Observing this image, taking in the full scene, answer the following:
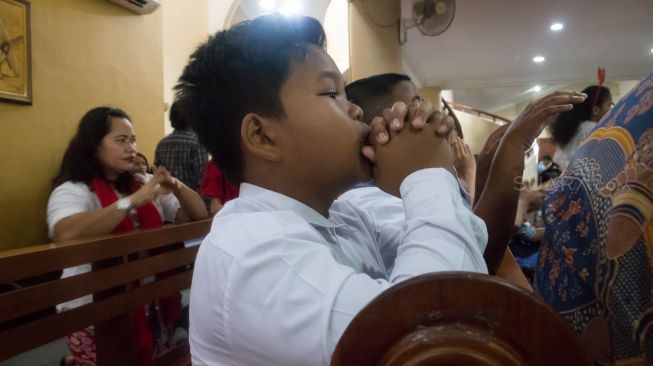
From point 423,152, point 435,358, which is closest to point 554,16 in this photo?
point 423,152

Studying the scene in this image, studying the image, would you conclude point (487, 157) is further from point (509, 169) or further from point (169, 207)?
point (169, 207)

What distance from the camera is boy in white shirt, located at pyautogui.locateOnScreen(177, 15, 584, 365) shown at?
46 centimetres

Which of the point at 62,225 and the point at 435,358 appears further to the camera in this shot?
the point at 62,225

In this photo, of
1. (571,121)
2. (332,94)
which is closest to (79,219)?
(332,94)

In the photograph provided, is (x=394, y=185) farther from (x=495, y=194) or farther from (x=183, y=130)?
(x=183, y=130)

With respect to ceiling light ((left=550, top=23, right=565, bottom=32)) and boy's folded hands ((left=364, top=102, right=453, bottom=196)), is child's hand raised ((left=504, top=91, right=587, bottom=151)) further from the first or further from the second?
ceiling light ((left=550, top=23, right=565, bottom=32))

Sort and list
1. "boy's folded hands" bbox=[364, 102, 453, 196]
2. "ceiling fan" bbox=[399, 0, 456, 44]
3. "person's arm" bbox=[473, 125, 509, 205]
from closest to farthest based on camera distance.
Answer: "boy's folded hands" bbox=[364, 102, 453, 196], "person's arm" bbox=[473, 125, 509, 205], "ceiling fan" bbox=[399, 0, 456, 44]

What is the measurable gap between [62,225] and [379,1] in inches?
138

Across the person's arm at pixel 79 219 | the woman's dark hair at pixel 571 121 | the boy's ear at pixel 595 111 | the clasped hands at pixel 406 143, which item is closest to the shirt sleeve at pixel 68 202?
the person's arm at pixel 79 219

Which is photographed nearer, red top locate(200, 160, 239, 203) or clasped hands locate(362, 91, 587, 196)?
clasped hands locate(362, 91, 587, 196)

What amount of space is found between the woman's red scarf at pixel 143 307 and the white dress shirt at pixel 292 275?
1.32 metres

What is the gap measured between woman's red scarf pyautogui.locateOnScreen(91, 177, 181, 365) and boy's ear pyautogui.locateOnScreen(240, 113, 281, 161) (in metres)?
1.23

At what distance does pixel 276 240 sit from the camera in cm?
50

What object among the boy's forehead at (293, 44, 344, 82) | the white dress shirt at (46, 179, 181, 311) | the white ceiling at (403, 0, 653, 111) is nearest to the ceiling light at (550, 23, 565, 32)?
the white ceiling at (403, 0, 653, 111)
